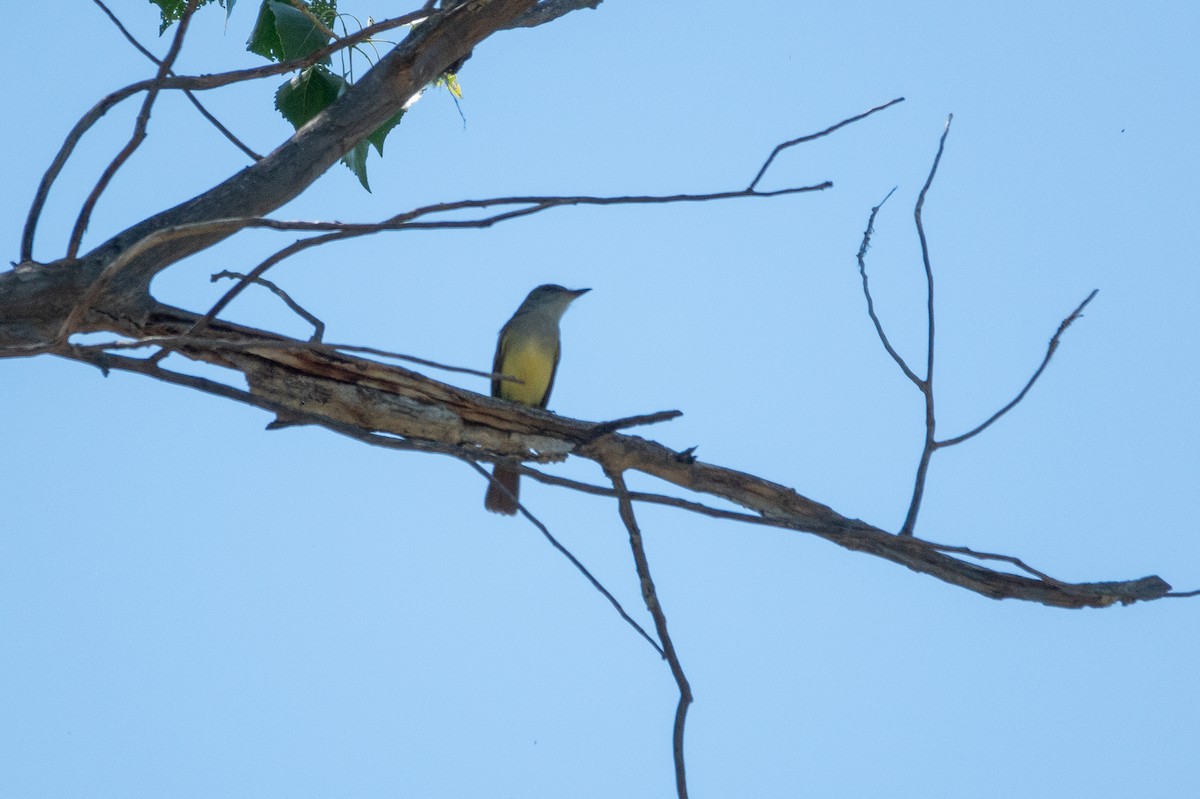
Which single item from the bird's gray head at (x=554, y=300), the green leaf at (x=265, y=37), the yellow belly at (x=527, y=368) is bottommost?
the green leaf at (x=265, y=37)

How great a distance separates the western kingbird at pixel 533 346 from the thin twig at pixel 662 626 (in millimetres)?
4946

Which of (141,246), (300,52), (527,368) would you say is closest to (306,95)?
(300,52)

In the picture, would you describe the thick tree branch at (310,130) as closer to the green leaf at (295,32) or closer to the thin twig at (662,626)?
the green leaf at (295,32)

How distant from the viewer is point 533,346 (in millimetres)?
8641

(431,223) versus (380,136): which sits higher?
(380,136)

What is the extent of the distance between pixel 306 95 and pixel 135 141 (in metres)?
1.75

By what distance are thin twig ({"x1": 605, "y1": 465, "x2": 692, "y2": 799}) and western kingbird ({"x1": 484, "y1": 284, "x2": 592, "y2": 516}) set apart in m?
4.95

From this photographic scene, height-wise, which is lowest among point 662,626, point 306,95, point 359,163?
point 662,626

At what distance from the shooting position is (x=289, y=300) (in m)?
2.98

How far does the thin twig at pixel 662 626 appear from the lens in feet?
10.1

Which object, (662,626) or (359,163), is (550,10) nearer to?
(359,163)

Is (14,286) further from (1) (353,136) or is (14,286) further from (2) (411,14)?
(2) (411,14)

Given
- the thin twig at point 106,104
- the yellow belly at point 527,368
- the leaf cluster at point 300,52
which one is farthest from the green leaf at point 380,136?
the yellow belly at point 527,368

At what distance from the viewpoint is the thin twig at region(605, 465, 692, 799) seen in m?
3.08
